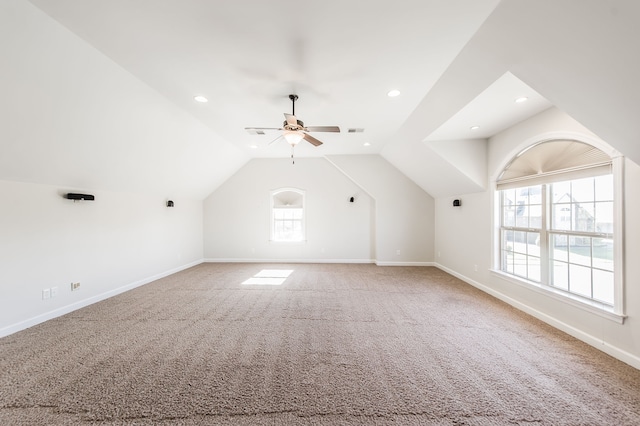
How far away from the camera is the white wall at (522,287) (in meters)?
2.16

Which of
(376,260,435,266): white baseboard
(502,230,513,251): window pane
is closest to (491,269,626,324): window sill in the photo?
(502,230,513,251): window pane

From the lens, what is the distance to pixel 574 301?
8.78ft

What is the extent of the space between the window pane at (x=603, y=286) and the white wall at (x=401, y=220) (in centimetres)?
369

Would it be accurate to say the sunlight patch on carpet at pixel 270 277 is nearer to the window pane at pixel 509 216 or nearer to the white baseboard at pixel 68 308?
the white baseboard at pixel 68 308

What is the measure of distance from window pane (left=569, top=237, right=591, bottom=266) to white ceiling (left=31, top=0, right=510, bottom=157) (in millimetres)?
1845

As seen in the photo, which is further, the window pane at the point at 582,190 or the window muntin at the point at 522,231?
the window muntin at the point at 522,231

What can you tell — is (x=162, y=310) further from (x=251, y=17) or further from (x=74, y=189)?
(x=251, y=17)

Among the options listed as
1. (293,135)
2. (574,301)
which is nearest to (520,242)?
(574,301)

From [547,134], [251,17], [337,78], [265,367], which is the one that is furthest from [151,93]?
[547,134]

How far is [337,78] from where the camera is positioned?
267 cm

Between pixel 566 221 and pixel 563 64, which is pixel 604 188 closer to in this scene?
pixel 566 221

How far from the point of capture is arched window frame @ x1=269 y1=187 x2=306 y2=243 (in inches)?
262

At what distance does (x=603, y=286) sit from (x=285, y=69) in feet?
13.7

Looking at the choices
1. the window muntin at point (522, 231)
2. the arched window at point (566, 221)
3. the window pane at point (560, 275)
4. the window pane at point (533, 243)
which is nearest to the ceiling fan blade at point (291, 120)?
the arched window at point (566, 221)
